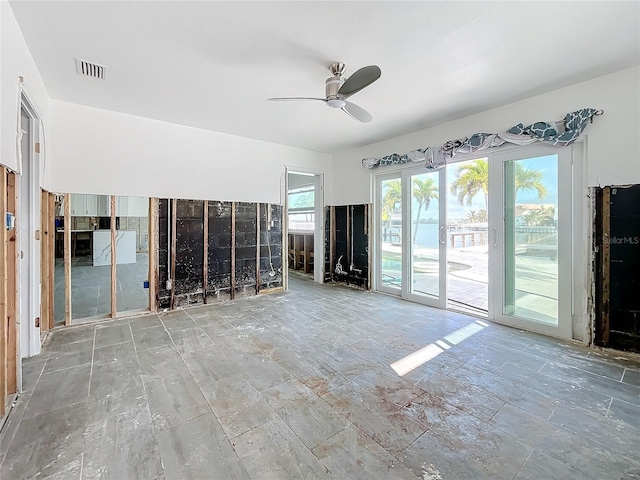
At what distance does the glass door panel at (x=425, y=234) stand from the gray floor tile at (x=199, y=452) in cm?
346

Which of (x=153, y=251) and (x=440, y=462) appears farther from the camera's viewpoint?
(x=153, y=251)

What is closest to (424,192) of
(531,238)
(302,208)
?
(531,238)

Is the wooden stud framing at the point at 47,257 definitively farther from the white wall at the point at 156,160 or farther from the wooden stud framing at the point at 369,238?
the wooden stud framing at the point at 369,238

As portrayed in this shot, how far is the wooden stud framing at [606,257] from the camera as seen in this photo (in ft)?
8.96

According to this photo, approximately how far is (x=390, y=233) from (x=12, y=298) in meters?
4.52

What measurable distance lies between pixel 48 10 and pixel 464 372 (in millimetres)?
4085

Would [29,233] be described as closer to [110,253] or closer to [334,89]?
[110,253]

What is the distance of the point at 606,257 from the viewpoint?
2.76 m

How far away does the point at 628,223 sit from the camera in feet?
8.64

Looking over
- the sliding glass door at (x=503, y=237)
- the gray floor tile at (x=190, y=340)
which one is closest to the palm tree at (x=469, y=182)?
the sliding glass door at (x=503, y=237)

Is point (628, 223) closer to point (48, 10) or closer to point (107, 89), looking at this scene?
point (48, 10)

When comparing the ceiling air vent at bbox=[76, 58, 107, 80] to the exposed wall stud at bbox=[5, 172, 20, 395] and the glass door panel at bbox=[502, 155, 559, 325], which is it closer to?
the exposed wall stud at bbox=[5, 172, 20, 395]

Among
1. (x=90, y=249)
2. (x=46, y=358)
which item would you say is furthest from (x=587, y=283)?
(x=90, y=249)

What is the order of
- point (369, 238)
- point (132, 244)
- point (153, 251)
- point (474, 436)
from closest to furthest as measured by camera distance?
point (474, 436), point (153, 251), point (132, 244), point (369, 238)
